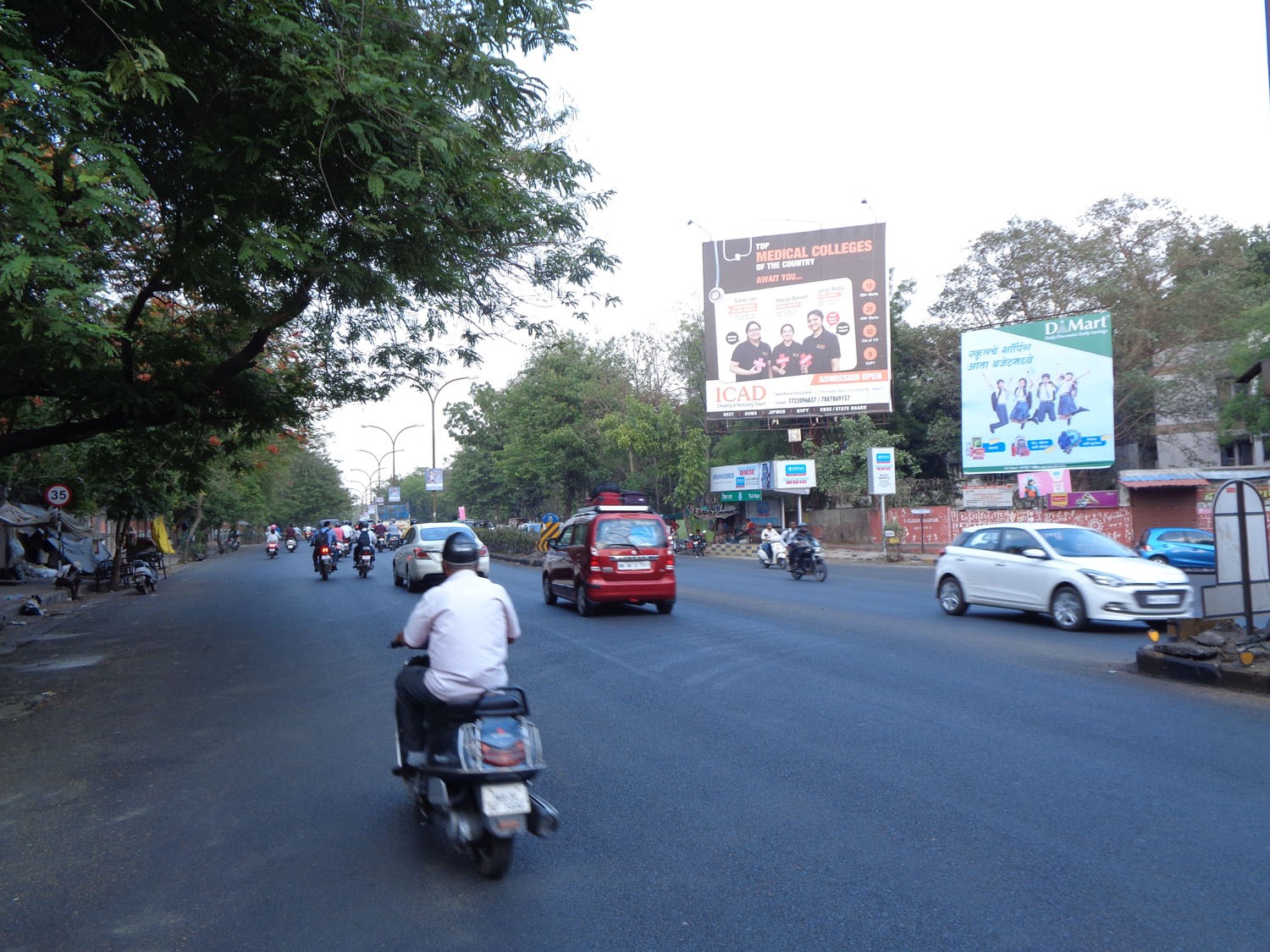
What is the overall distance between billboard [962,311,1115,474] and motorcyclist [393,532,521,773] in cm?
2924

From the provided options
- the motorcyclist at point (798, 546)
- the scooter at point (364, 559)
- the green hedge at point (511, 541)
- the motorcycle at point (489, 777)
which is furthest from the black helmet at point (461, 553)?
the green hedge at point (511, 541)

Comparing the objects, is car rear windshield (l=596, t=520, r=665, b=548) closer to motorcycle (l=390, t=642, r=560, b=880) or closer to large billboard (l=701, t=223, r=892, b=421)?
motorcycle (l=390, t=642, r=560, b=880)

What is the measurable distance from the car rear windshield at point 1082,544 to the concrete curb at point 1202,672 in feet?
12.5

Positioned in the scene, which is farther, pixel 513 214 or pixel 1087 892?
pixel 513 214

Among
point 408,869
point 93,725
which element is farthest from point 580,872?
point 93,725

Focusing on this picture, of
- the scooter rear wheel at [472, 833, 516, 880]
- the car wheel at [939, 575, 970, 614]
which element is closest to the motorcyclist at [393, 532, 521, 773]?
the scooter rear wheel at [472, 833, 516, 880]

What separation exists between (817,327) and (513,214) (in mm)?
28983

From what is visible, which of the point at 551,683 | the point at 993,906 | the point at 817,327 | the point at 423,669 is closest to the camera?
the point at 993,906

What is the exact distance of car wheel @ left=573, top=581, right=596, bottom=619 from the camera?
1562cm

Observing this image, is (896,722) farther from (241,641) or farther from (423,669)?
(241,641)

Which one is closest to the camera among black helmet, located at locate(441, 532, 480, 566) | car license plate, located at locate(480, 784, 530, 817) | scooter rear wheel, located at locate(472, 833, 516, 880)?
car license plate, located at locate(480, 784, 530, 817)

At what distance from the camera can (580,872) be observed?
466cm

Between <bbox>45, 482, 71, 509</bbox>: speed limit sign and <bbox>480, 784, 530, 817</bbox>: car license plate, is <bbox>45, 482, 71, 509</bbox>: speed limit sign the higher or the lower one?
the higher one

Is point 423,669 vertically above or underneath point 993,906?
above
